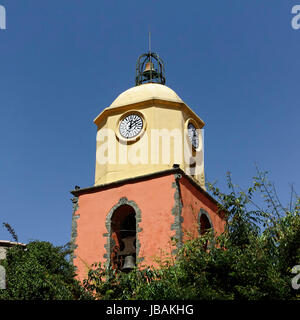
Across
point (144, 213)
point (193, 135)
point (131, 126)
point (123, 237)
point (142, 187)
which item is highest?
point (131, 126)

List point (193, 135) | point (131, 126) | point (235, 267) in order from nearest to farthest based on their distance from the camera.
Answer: point (235, 267) → point (131, 126) → point (193, 135)

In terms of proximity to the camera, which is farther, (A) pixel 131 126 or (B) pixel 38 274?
(A) pixel 131 126

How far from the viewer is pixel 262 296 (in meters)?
11.0

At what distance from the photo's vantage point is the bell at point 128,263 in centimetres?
1587

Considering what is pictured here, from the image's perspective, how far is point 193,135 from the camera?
18812mm

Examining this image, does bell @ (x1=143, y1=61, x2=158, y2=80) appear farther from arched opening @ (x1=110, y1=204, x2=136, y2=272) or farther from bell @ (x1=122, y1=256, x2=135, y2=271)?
bell @ (x1=122, y1=256, x2=135, y2=271)

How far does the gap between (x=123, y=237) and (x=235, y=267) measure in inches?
250

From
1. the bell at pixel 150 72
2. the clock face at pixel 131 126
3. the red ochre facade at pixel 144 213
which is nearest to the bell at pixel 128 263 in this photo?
the red ochre facade at pixel 144 213

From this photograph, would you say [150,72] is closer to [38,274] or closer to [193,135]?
[193,135]

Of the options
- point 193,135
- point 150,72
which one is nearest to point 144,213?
point 193,135

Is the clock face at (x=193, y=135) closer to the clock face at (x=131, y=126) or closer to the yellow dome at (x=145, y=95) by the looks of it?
the yellow dome at (x=145, y=95)

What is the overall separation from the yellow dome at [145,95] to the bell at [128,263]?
5.36 m

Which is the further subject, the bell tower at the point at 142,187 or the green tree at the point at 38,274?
the bell tower at the point at 142,187

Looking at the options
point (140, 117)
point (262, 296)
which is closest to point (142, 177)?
point (140, 117)
